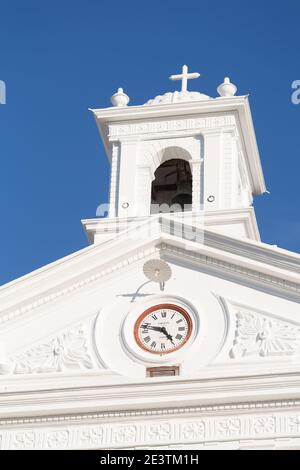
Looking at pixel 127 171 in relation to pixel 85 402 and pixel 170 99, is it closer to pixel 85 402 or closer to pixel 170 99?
pixel 170 99

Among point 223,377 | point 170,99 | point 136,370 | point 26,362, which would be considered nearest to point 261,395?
point 223,377

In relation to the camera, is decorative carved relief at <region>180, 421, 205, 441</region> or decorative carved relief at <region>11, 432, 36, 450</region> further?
decorative carved relief at <region>11, 432, 36, 450</region>

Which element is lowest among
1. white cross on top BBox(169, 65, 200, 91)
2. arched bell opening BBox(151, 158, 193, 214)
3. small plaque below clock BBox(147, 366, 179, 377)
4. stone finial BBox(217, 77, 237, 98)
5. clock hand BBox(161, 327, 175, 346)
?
small plaque below clock BBox(147, 366, 179, 377)

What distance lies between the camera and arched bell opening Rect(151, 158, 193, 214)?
99.8 feet

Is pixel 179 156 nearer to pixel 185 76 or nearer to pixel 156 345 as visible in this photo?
pixel 185 76

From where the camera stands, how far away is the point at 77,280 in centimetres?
2544

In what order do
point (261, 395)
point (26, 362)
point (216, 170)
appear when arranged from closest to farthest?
point (261, 395)
point (26, 362)
point (216, 170)

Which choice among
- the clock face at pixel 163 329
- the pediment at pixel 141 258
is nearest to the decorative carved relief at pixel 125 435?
the clock face at pixel 163 329

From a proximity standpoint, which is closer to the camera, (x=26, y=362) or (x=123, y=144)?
(x=26, y=362)

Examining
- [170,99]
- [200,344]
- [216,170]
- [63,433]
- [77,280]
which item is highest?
[170,99]

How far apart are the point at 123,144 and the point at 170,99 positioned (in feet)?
5.17

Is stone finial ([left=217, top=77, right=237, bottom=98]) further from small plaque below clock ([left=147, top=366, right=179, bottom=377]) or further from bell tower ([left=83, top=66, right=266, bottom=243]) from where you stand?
small plaque below clock ([left=147, top=366, right=179, bottom=377])

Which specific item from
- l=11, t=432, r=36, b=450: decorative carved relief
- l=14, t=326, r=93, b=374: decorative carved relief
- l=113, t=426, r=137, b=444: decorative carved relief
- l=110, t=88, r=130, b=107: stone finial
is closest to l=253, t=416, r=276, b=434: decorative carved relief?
l=113, t=426, r=137, b=444: decorative carved relief

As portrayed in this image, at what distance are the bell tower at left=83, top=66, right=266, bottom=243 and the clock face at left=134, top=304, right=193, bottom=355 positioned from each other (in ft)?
12.3
